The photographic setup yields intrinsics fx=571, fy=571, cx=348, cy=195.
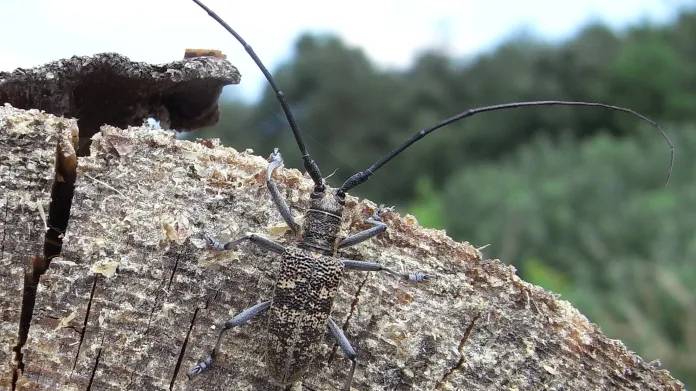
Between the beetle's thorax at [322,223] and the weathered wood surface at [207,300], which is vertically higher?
the beetle's thorax at [322,223]

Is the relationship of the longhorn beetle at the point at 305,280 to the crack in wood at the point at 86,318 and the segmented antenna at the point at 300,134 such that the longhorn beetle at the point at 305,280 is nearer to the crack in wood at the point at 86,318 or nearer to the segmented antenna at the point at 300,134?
the segmented antenna at the point at 300,134

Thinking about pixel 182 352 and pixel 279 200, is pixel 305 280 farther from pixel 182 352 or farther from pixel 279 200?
pixel 182 352

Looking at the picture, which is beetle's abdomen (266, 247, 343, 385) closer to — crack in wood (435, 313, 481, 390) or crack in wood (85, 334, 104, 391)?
crack in wood (435, 313, 481, 390)

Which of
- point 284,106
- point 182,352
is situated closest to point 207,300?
point 182,352

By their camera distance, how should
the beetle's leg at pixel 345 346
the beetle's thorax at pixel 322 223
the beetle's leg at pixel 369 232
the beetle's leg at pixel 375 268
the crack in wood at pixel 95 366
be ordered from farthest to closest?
the beetle's thorax at pixel 322 223 → the beetle's leg at pixel 369 232 → the beetle's leg at pixel 375 268 → the beetle's leg at pixel 345 346 → the crack in wood at pixel 95 366

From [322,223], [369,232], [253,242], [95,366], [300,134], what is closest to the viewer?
[95,366]

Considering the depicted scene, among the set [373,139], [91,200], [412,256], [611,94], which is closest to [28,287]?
[91,200]

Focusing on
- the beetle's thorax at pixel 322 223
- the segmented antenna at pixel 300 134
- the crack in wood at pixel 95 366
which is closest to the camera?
the crack in wood at pixel 95 366

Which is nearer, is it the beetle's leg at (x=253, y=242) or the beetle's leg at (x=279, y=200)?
the beetle's leg at (x=253, y=242)

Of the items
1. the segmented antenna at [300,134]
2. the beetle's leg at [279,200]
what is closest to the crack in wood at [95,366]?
the beetle's leg at [279,200]
